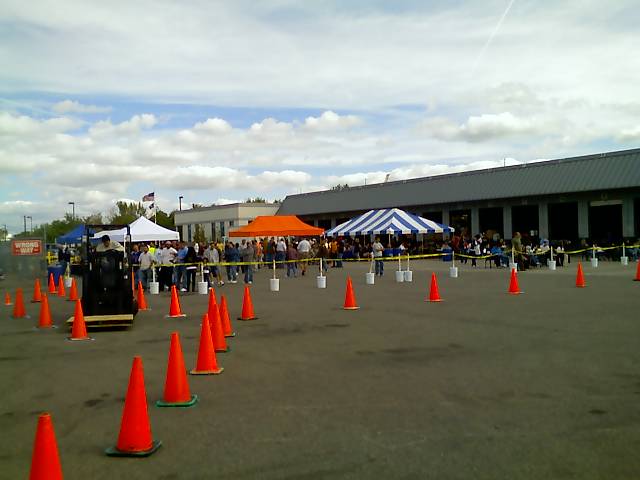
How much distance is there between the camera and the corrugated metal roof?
36562mm

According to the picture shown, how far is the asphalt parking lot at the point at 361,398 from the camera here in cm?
495

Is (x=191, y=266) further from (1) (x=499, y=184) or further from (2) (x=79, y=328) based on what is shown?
(1) (x=499, y=184)

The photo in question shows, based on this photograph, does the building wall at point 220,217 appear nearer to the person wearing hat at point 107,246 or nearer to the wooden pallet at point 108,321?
the person wearing hat at point 107,246

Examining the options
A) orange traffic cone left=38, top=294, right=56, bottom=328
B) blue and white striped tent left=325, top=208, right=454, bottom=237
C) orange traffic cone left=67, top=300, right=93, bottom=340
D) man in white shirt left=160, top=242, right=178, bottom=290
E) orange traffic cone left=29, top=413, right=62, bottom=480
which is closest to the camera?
orange traffic cone left=29, top=413, right=62, bottom=480

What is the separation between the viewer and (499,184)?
4331 cm

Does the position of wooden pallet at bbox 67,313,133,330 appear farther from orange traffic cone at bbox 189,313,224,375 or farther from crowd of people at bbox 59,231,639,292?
orange traffic cone at bbox 189,313,224,375

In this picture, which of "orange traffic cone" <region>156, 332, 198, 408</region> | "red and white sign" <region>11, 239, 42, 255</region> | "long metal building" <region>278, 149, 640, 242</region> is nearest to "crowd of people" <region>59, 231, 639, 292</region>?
"red and white sign" <region>11, 239, 42, 255</region>

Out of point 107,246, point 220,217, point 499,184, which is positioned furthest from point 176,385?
point 220,217

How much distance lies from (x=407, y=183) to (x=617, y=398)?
44.7m

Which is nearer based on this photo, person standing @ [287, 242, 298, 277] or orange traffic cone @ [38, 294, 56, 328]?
orange traffic cone @ [38, 294, 56, 328]

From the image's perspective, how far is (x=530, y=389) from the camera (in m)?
7.03

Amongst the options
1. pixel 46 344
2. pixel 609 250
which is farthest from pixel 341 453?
pixel 609 250

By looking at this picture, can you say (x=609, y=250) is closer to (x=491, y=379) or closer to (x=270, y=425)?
(x=491, y=379)

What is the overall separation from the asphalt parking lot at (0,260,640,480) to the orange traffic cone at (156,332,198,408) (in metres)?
0.16
